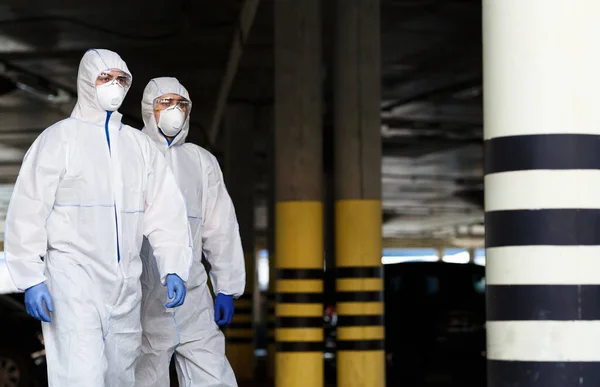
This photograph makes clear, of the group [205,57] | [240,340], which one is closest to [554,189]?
[240,340]

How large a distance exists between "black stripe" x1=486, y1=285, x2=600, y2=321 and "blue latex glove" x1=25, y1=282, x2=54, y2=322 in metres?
1.93

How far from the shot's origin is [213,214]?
6.47 m

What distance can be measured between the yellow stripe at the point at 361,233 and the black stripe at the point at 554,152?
830 cm

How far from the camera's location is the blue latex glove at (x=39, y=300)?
16.0 feet

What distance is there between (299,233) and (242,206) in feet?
26.1

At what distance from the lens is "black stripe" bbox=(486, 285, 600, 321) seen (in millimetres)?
3945

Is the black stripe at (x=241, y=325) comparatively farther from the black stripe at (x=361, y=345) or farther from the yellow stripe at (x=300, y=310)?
the black stripe at (x=361, y=345)

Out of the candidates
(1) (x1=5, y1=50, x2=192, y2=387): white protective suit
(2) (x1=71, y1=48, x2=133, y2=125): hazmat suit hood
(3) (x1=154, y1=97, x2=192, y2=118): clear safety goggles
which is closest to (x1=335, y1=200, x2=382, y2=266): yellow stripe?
(3) (x1=154, y1=97, x2=192, y2=118): clear safety goggles

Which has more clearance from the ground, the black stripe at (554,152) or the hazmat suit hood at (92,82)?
the hazmat suit hood at (92,82)

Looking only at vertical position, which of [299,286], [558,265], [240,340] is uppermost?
[558,265]

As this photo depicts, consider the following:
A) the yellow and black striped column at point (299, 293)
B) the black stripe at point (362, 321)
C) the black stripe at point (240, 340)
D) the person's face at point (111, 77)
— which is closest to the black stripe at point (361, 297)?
the black stripe at point (362, 321)

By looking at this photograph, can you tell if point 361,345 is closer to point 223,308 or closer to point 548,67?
point 223,308

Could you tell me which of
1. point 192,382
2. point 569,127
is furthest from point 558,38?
point 192,382

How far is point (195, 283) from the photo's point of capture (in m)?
6.14
